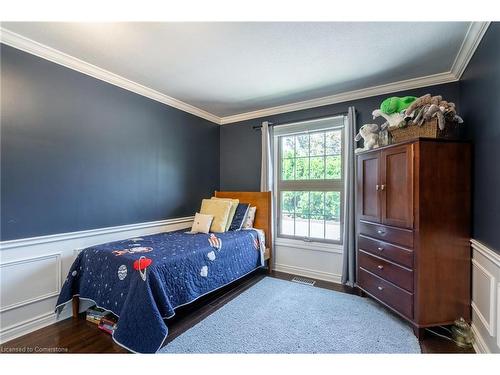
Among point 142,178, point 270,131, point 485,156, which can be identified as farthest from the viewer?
point 270,131

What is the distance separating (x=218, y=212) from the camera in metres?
→ 3.09

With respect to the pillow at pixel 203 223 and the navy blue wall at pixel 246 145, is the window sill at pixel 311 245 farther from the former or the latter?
the pillow at pixel 203 223

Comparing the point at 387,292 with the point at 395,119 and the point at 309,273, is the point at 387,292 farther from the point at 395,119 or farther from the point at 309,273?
the point at 395,119

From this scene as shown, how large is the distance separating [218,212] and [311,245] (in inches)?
52.4

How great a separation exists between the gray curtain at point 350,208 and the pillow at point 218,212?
1487 millimetres

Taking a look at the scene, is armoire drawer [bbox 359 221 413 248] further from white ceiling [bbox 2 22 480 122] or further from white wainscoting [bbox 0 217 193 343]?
white wainscoting [bbox 0 217 193 343]

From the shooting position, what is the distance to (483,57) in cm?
169

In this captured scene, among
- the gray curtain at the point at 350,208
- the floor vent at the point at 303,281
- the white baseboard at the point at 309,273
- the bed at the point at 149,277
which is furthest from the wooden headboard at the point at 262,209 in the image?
the gray curtain at the point at 350,208

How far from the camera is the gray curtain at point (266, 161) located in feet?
11.1

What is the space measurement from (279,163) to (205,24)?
6.97 ft

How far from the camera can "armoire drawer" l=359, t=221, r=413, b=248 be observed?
1.89 m

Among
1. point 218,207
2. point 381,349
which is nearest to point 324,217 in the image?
point 218,207

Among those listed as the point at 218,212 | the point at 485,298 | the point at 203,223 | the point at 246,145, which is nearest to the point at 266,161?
the point at 246,145

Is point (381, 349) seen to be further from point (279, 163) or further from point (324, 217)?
point (279, 163)
